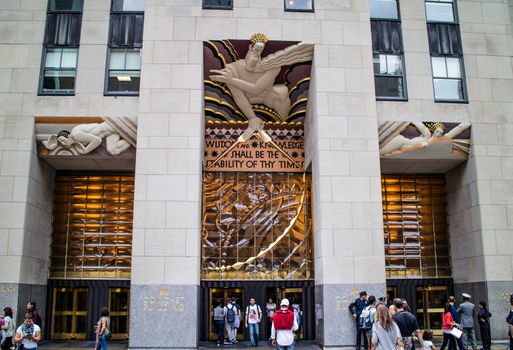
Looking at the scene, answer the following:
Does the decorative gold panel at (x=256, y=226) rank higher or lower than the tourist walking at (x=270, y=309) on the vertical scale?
higher

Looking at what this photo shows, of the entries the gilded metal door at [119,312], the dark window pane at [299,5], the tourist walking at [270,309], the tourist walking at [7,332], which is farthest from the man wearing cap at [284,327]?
the dark window pane at [299,5]

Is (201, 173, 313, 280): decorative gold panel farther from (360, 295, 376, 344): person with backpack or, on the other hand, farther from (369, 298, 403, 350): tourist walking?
(369, 298, 403, 350): tourist walking

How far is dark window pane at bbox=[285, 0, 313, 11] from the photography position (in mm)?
20125

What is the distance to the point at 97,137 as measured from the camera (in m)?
19.5

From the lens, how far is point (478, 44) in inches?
832

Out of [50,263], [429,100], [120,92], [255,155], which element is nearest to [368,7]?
[429,100]

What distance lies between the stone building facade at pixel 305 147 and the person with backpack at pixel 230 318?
1120 mm

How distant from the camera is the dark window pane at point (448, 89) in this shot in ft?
67.9

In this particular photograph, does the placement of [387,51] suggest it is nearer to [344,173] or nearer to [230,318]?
[344,173]

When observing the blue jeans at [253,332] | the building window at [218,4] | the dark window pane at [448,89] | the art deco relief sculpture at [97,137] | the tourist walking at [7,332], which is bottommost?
the blue jeans at [253,332]

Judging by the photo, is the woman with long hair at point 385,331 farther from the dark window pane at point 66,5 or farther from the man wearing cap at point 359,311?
the dark window pane at point 66,5

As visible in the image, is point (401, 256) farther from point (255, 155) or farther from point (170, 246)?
point (170, 246)

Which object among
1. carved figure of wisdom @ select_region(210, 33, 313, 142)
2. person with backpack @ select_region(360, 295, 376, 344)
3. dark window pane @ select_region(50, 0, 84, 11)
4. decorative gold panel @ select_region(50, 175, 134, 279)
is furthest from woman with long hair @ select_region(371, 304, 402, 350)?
dark window pane @ select_region(50, 0, 84, 11)

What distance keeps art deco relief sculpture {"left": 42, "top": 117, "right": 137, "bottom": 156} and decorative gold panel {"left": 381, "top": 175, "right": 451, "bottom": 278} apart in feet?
36.5
